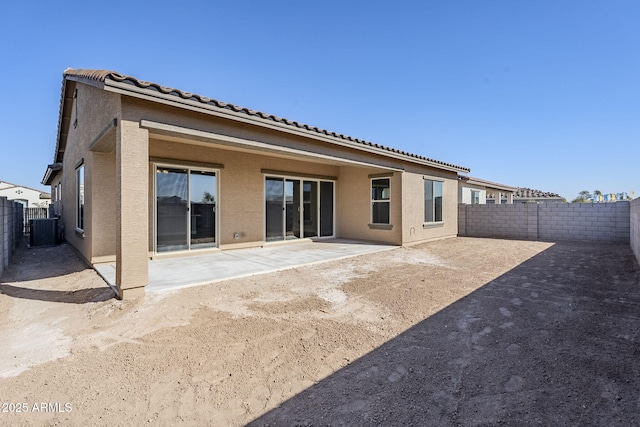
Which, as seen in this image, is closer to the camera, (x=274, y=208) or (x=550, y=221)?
(x=274, y=208)

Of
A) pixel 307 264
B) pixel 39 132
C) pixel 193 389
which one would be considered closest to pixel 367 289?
pixel 307 264

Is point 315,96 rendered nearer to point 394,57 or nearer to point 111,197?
point 394,57

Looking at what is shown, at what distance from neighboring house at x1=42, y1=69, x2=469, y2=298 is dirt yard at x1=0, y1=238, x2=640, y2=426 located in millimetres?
1264

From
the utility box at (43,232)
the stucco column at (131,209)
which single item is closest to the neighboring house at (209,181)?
the stucco column at (131,209)

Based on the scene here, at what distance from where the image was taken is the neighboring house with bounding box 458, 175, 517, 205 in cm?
1716

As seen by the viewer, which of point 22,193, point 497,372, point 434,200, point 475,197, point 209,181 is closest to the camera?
point 497,372

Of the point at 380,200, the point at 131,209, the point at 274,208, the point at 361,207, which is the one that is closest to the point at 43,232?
the point at 274,208

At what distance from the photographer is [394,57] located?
11820 mm

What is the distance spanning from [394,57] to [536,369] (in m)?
11.8

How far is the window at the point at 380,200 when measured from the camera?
1092 cm

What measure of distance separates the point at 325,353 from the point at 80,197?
8803 millimetres

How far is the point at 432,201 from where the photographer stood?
1225cm

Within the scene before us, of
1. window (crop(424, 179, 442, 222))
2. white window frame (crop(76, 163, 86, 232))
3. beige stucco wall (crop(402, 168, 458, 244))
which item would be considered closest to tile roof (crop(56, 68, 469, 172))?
white window frame (crop(76, 163, 86, 232))

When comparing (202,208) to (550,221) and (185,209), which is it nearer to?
(185,209)
